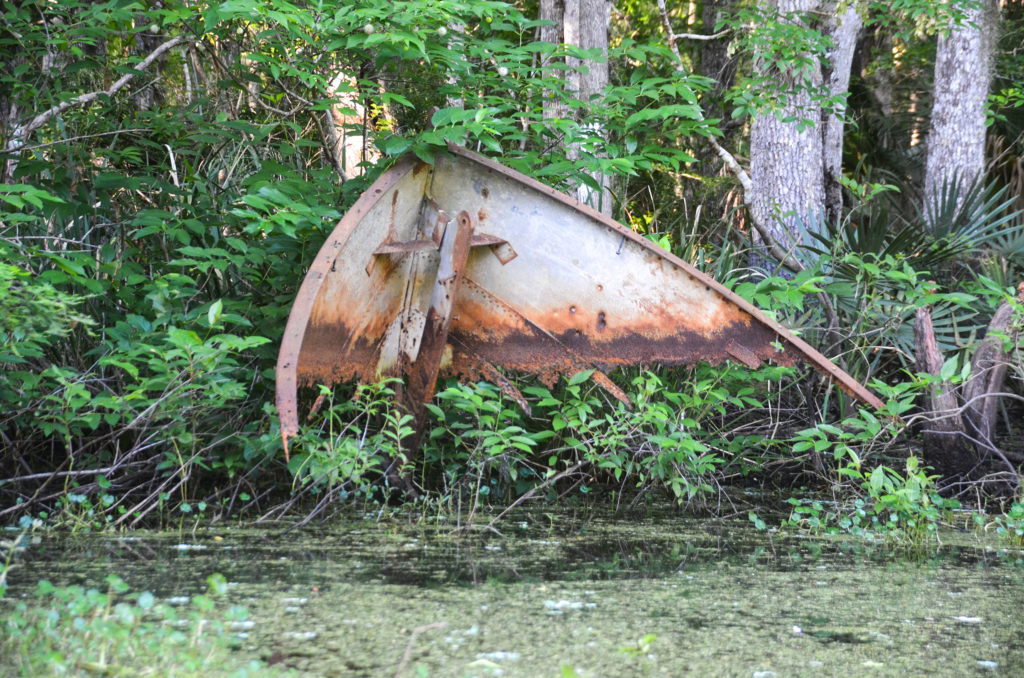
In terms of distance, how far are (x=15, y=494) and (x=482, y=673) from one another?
245 centimetres

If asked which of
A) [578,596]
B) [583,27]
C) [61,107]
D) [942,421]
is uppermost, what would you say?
[583,27]

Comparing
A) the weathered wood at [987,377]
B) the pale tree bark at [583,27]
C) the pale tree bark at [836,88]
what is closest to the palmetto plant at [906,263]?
the weathered wood at [987,377]

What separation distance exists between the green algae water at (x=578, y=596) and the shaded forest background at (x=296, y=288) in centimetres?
31

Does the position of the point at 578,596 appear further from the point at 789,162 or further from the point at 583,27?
the point at 583,27

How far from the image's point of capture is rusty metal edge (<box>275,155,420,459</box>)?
2975 millimetres

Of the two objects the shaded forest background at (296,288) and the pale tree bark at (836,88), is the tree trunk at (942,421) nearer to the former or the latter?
the shaded forest background at (296,288)

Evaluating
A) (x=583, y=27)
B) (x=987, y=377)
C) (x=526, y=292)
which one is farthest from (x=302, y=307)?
(x=583, y=27)

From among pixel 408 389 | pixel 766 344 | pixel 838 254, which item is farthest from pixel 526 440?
pixel 838 254

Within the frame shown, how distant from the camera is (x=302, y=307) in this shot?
10.4 ft

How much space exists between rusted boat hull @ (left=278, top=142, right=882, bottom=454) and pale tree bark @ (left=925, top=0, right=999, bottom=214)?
17.5 feet

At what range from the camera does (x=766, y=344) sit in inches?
147

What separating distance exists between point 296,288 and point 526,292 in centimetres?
106

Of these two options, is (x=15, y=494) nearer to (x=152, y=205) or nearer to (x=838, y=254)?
(x=152, y=205)

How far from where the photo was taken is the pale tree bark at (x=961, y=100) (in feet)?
27.2
